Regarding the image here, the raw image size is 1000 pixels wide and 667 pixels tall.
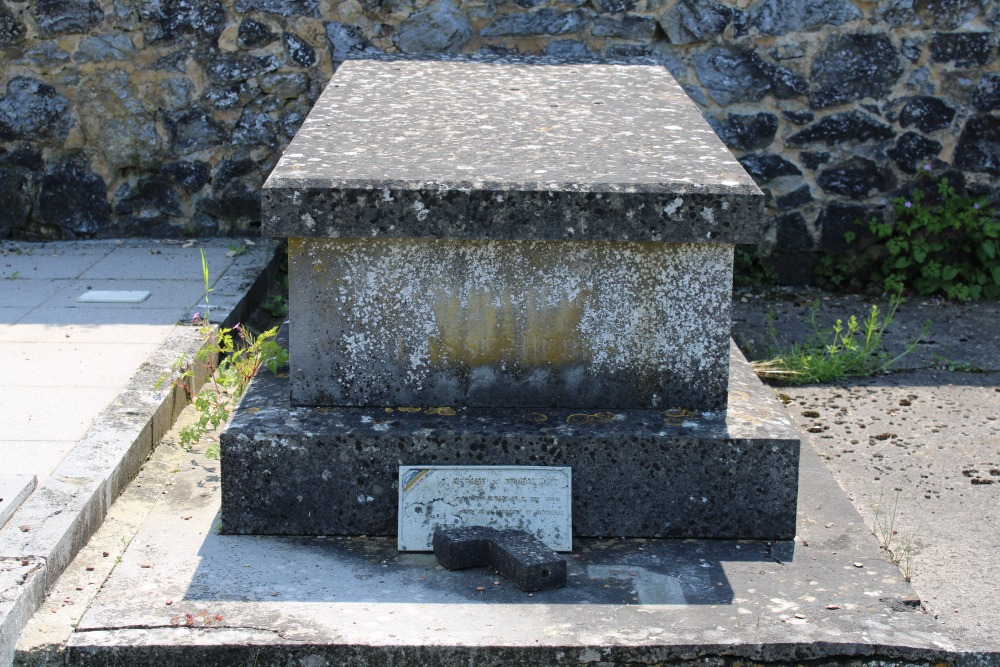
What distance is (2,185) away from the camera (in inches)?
204

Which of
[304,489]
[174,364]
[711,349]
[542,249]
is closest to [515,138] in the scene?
[542,249]

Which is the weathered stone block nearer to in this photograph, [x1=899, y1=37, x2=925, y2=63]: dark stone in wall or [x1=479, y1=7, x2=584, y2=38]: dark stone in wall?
[x1=479, y1=7, x2=584, y2=38]: dark stone in wall

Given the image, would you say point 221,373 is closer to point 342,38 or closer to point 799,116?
point 342,38

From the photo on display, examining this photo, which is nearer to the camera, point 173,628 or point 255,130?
point 173,628

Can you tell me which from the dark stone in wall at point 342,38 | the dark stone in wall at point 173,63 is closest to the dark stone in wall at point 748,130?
the dark stone in wall at point 342,38

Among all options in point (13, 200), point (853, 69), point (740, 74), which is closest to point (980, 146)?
point (853, 69)

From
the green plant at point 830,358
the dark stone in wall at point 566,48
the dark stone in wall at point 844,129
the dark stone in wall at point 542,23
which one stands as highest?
the dark stone in wall at point 542,23

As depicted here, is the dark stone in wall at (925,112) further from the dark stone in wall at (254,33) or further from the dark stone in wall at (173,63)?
the dark stone in wall at (173,63)

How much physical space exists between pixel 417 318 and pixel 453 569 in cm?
58

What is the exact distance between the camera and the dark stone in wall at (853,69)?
5047mm

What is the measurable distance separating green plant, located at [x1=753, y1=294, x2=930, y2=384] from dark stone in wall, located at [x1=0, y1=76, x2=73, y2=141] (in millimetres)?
3046

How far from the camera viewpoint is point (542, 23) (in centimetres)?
502

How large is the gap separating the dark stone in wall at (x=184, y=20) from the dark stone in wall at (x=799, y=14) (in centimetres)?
221

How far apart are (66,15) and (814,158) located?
10.4ft
